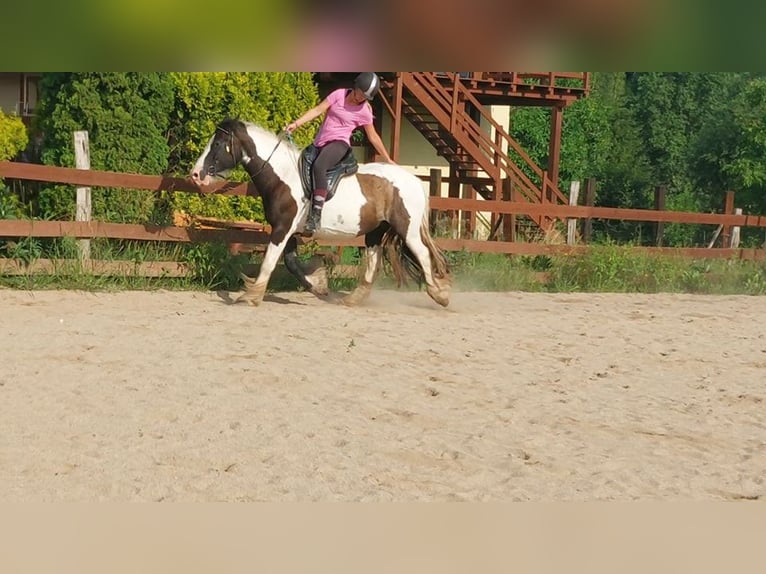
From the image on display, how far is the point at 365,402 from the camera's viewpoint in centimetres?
656

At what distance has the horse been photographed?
10344 mm

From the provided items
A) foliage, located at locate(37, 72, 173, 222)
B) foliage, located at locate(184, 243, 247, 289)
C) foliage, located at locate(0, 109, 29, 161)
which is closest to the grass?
foliage, located at locate(184, 243, 247, 289)

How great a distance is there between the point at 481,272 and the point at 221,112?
441 centimetres

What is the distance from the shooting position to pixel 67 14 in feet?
2.00

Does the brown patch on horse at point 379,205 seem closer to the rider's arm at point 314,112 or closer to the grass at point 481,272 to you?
the rider's arm at point 314,112

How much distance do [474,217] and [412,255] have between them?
301 inches

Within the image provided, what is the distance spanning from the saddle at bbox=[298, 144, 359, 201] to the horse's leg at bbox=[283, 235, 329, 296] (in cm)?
74

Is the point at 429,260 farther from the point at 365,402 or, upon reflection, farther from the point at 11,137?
the point at 11,137

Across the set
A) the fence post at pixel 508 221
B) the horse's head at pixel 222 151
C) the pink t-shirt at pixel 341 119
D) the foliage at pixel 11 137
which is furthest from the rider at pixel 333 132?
the foliage at pixel 11 137

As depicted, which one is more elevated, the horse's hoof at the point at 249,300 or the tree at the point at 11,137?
the tree at the point at 11,137

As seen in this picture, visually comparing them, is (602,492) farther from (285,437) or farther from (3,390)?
(3,390)

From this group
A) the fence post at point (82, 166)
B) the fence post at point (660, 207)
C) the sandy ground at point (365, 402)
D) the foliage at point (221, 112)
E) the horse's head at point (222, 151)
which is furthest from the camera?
the fence post at point (660, 207)

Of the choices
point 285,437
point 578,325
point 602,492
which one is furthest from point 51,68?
point 578,325

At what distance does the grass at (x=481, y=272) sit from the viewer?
11016mm
